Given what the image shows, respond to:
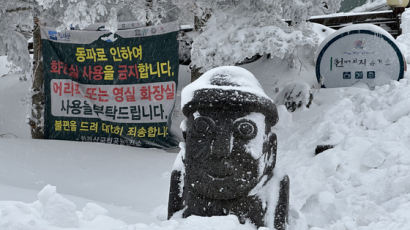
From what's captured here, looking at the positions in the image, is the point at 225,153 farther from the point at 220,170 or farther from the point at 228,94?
the point at 228,94

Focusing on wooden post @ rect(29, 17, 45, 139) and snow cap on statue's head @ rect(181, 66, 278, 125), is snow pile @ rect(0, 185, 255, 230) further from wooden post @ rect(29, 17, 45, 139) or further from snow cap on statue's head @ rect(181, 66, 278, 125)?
wooden post @ rect(29, 17, 45, 139)

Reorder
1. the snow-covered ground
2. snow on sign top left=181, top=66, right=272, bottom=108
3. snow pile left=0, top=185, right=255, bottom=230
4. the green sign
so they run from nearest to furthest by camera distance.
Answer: snow pile left=0, top=185, right=255, bottom=230 < the snow-covered ground < snow on sign top left=181, top=66, right=272, bottom=108 < the green sign

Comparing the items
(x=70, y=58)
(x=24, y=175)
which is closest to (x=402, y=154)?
(x=24, y=175)

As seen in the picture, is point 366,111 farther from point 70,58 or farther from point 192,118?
point 70,58

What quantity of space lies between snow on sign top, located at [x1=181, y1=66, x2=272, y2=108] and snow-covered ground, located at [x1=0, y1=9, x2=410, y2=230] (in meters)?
0.99

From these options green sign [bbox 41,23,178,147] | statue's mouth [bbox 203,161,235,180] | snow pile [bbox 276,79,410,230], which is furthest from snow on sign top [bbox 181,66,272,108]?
green sign [bbox 41,23,178,147]

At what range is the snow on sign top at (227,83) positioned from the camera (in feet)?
12.7

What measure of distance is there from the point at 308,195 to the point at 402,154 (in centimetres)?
107

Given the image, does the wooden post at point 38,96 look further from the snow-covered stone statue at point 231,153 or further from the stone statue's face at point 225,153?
the stone statue's face at point 225,153

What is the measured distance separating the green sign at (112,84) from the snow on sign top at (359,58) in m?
2.49

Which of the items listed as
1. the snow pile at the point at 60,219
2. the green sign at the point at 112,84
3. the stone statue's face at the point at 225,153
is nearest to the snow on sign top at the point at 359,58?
the green sign at the point at 112,84

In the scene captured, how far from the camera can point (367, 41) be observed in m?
7.74

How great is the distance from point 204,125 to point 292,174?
2.58 meters

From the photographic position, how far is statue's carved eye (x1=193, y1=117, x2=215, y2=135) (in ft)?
12.4
